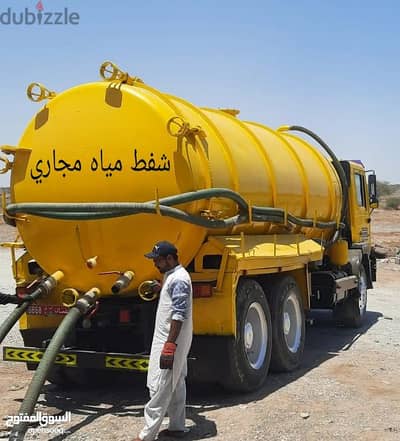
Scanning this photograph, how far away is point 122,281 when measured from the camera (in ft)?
21.4

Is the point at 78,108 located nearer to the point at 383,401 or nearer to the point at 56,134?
the point at 56,134

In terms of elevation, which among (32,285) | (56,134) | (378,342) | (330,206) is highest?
(56,134)

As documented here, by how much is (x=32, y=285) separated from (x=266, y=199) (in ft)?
9.37

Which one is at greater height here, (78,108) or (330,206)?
(78,108)

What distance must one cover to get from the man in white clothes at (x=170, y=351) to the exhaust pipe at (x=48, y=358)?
3.12 ft

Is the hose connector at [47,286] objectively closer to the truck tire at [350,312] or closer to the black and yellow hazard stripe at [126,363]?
the black and yellow hazard stripe at [126,363]

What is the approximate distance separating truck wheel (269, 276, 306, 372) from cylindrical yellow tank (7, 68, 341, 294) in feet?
3.75

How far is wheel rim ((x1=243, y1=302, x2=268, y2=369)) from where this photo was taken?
7.30 m

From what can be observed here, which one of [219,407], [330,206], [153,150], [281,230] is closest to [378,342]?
[330,206]

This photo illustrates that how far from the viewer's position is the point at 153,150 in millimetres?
6566

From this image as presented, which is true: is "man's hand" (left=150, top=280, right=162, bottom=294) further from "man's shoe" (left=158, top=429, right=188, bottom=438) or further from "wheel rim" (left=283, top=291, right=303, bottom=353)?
"wheel rim" (left=283, top=291, right=303, bottom=353)

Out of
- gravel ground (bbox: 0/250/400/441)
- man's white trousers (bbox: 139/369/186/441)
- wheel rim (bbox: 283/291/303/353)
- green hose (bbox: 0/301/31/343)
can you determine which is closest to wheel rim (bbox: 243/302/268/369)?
gravel ground (bbox: 0/250/400/441)

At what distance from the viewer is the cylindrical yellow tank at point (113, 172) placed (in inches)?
258

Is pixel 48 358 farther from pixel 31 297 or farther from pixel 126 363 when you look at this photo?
pixel 31 297
